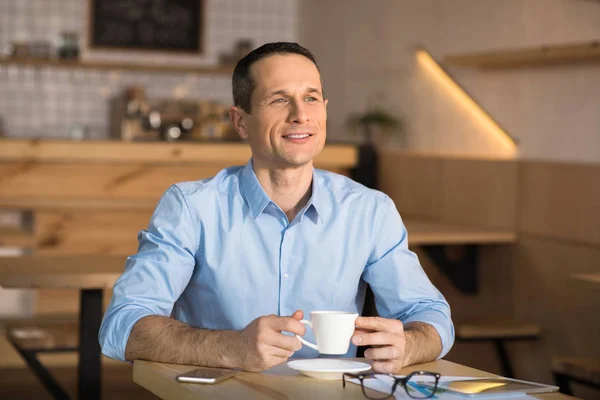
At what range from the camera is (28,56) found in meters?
6.64

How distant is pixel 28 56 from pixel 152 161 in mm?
2134

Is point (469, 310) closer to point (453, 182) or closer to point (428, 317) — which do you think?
point (453, 182)

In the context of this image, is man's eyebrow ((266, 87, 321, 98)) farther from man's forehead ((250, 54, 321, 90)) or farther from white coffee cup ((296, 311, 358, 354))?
white coffee cup ((296, 311, 358, 354))

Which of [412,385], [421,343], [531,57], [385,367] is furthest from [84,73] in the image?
[412,385]

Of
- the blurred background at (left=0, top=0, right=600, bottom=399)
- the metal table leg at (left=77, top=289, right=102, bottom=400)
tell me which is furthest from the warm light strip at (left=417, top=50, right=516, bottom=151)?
the metal table leg at (left=77, top=289, right=102, bottom=400)

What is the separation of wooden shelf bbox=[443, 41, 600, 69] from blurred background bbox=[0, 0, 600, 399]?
11 millimetres

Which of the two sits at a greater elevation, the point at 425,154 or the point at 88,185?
the point at 425,154

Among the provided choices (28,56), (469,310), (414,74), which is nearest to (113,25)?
(28,56)

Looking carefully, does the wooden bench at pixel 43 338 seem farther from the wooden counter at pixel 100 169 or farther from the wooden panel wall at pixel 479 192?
the wooden panel wall at pixel 479 192

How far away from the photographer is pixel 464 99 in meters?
4.68

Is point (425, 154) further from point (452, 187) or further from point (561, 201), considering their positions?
point (561, 201)

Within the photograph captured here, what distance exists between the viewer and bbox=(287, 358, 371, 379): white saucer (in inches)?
59.4

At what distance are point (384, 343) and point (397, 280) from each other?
1.27 feet

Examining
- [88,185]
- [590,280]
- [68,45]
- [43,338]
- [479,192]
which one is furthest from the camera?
[68,45]
